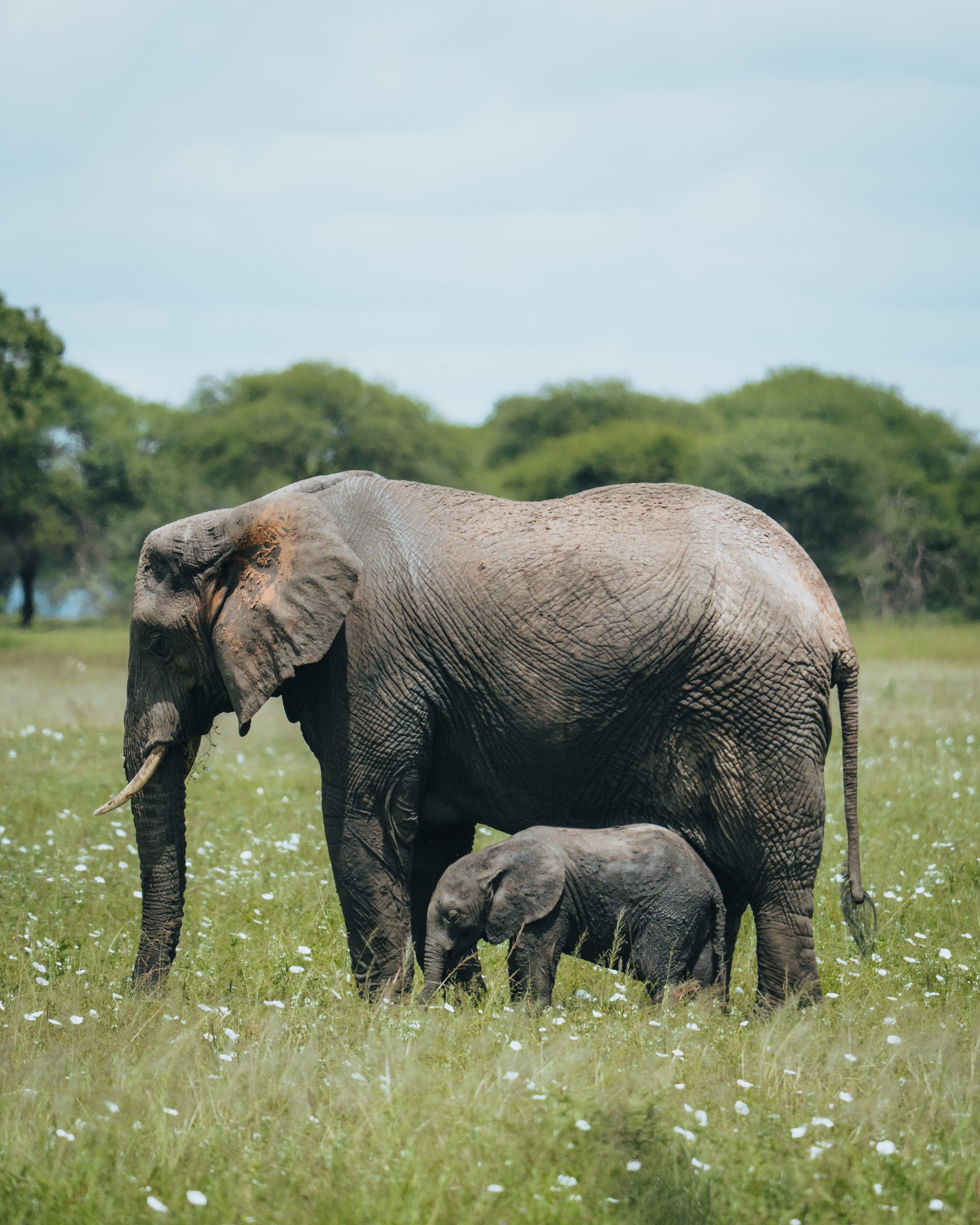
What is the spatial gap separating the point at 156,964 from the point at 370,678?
1882 mm

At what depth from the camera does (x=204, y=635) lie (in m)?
6.43

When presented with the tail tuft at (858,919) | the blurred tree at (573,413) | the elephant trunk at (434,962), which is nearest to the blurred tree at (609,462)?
the blurred tree at (573,413)

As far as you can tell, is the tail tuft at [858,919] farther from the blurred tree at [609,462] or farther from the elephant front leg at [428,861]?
the blurred tree at [609,462]

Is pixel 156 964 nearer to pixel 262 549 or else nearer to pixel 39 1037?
pixel 39 1037

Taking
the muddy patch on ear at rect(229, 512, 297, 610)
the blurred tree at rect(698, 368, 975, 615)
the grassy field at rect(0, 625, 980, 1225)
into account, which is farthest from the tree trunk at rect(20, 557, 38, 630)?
the muddy patch on ear at rect(229, 512, 297, 610)

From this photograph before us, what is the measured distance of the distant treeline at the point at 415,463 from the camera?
44562mm

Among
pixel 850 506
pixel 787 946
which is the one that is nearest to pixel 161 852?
pixel 787 946

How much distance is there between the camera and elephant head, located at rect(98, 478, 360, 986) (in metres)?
6.02

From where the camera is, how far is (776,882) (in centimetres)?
595

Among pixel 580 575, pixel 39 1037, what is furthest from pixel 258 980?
pixel 580 575

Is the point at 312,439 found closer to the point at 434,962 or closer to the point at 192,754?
the point at 192,754

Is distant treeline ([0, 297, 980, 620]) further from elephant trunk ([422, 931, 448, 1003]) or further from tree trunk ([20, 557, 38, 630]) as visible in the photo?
elephant trunk ([422, 931, 448, 1003])

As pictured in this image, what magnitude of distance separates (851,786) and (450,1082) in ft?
8.57

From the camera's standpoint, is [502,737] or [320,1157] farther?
[502,737]
